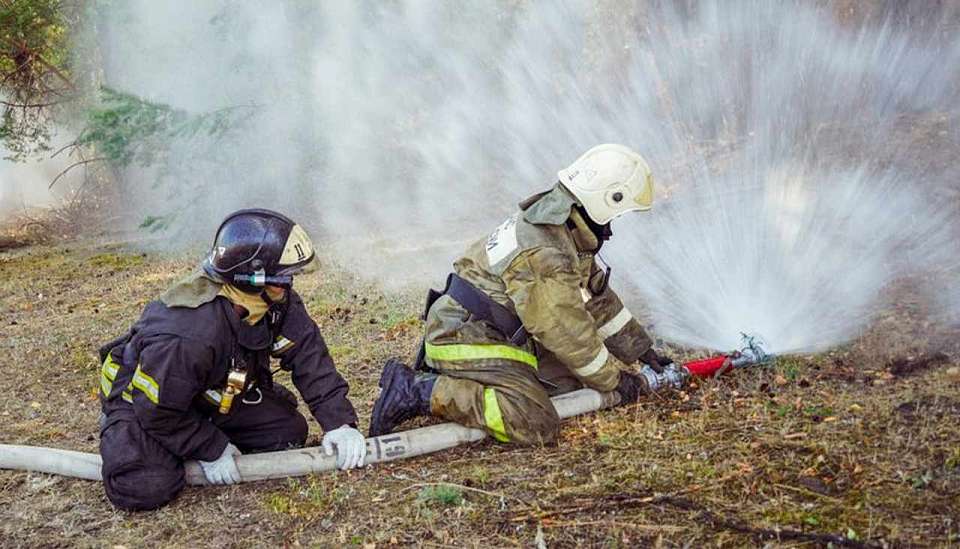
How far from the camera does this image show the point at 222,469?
474 cm

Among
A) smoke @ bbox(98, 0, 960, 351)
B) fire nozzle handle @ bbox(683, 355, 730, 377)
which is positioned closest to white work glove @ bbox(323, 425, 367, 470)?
fire nozzle handle @ bbox(683, 355, 730, 377)

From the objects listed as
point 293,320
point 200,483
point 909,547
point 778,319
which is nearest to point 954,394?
point 909,547

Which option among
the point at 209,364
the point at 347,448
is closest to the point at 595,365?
the point at 347,448

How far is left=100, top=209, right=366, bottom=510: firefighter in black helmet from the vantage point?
4.43 metres

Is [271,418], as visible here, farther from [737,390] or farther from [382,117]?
[382,117]

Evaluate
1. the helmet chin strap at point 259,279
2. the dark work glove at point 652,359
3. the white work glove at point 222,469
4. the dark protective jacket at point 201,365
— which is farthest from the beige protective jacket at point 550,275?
the white work glove at point 222,469

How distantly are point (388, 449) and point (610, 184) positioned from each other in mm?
1939

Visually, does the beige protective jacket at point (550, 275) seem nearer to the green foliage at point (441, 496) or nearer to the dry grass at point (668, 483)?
the dry grass at point (668, 483)

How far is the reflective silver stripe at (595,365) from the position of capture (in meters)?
5.04

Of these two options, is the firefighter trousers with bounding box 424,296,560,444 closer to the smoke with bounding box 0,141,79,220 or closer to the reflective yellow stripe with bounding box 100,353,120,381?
the reflective yellow stripe with bounding box 100,353,120,381

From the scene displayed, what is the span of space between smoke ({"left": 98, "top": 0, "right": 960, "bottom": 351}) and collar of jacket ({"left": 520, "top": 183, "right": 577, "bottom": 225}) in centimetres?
204

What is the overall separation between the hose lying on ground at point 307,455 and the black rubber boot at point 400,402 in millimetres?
166

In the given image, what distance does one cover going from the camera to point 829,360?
5.68 m

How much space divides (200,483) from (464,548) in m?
1.82
